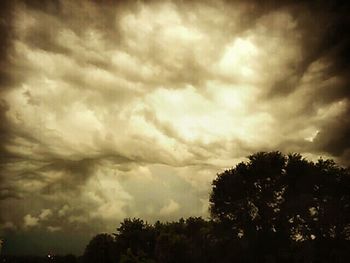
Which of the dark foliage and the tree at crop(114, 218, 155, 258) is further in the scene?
the tree at crop(114, 218, 155, 258)

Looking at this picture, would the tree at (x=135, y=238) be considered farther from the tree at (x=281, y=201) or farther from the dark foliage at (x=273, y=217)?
the tree at (x=281, y=201)

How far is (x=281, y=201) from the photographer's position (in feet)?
155

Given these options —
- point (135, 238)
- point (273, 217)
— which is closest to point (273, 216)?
point (273, 217)

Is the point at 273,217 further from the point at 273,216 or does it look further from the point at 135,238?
the point at 135,238

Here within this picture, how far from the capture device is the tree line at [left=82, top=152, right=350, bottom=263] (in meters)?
42.1

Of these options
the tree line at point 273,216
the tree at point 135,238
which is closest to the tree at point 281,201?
the tree line at point 273,216

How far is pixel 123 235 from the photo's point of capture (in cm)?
6450

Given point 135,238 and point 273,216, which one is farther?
point 135,238

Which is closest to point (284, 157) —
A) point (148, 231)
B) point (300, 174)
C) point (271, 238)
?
point (300, 174)

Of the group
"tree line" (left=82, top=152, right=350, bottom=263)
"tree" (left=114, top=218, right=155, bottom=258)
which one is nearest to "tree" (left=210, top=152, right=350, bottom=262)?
"tree line" (left=82, top=152, right=350, bottom=263)

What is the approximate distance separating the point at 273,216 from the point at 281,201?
2.63 m

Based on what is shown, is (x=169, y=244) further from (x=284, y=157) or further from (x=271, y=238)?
(x=284, y=157)

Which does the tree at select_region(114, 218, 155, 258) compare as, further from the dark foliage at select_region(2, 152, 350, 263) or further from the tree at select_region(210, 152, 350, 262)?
the tree at select_region(210, 152, 350, 262)

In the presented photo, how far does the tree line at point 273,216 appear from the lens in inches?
1658
